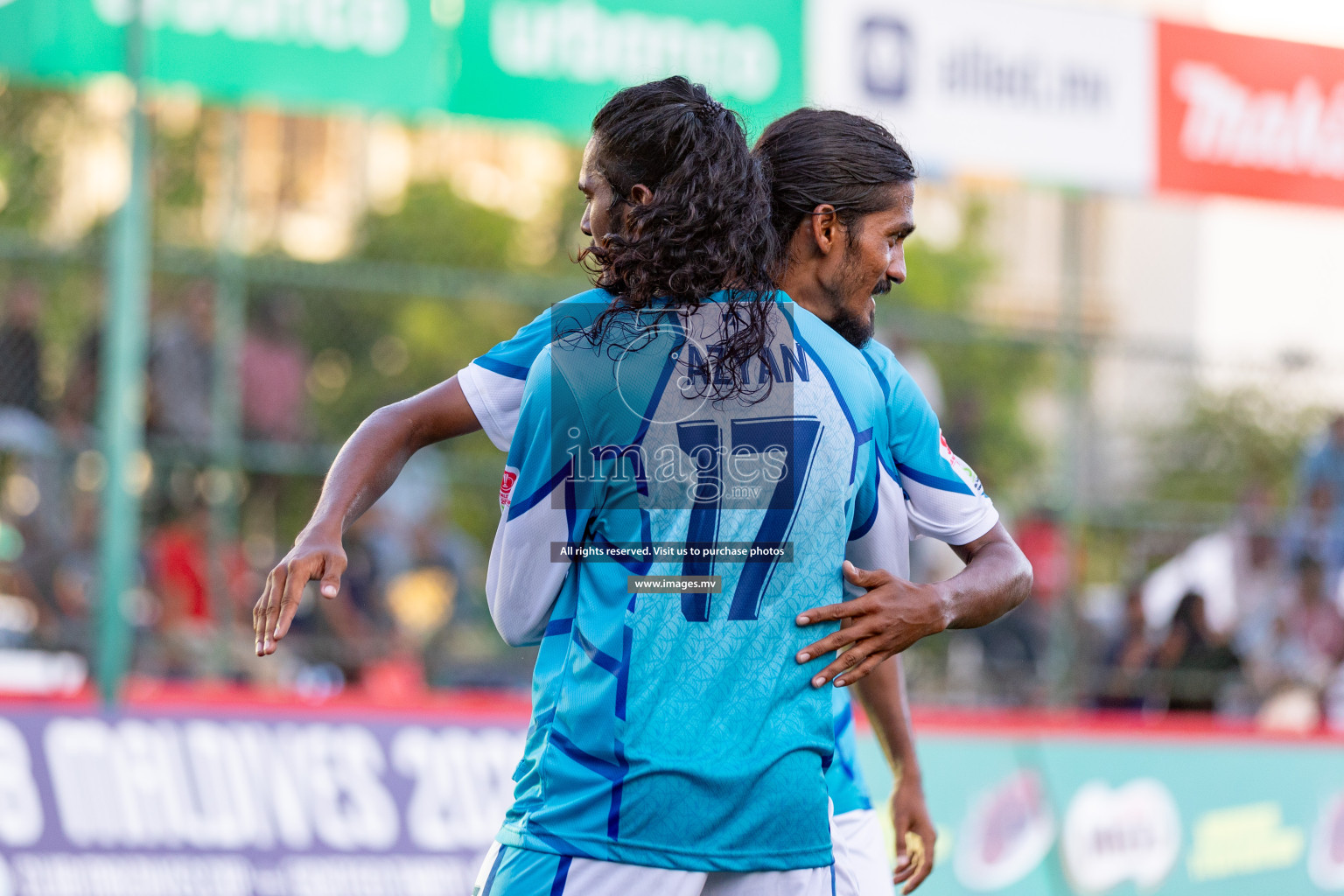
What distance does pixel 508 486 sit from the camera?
7.66ft

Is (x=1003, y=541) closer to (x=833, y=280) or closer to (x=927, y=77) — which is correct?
(x=833, y=280)

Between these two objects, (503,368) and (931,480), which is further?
(931,480)

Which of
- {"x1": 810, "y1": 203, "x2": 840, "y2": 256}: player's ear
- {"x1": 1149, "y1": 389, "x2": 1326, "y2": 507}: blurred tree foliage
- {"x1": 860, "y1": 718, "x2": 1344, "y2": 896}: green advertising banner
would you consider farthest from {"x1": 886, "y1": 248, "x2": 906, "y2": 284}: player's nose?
{"x1": 1149, "y1": 389, "x2": 1326, "y2": 507}: blurred tree foliage

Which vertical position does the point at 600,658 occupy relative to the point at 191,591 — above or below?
above

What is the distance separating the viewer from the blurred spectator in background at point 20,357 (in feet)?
24.5

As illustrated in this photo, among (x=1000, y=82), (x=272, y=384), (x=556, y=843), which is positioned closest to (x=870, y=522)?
(x=556, y=843)

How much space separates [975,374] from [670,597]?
1226 centimetres

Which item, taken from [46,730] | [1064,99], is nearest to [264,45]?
[46,730]

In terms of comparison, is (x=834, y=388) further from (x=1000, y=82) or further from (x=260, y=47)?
(x=1000, y=82)

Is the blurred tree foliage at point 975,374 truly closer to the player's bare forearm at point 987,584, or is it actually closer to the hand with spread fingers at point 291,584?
the player's bare forearm at point 987,584

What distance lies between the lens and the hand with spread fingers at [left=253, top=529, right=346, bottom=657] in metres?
2.22

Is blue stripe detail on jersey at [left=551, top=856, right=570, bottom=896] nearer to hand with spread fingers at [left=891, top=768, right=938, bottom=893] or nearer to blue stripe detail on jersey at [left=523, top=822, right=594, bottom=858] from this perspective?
blue stripe detail on jersey at [left=523, top=822, right=594, bottom=858]

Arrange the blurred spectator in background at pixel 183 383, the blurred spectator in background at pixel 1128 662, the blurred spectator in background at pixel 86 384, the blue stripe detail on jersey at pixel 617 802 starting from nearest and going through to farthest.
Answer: the blue stripe detail on jersey at pixel 617 802, the blurred spectator in background at pixel 86 384, the blurred spectator in background at pixel 183 383, the blurred spectator in background at pixel 1128 662

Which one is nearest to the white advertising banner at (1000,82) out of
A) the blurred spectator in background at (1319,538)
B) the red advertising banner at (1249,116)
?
the red advertising banner at (1249,116)
